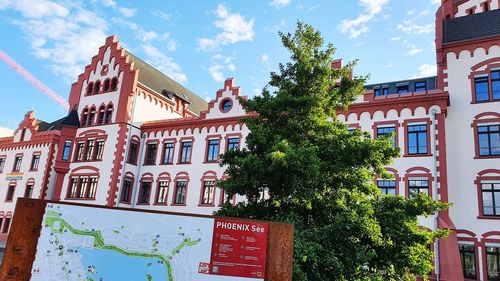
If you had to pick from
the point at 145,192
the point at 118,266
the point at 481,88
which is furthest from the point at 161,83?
the point at 118,266

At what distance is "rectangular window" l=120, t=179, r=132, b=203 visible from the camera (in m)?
29.8

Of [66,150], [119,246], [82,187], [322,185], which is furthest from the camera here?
[66,150]

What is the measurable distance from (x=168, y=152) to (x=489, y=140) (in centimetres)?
2175

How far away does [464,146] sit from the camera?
20359mm

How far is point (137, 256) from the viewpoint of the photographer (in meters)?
7.55

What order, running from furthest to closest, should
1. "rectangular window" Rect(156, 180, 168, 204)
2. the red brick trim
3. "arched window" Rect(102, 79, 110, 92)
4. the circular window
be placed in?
"arched window" Rect(102, 79, 110, 92) → "rectangular window" Rect(156, 180, 168, 204) → the circular window → the red brick trim

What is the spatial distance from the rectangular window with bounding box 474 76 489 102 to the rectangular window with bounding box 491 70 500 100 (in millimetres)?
276

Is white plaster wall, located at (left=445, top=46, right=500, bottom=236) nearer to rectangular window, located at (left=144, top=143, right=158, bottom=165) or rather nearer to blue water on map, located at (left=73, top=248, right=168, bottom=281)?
blue water on map, located at (left=73, top=248, right=168, bottom=281)

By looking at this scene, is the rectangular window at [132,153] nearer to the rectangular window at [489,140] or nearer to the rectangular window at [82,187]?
the rectangular window at [82,187]

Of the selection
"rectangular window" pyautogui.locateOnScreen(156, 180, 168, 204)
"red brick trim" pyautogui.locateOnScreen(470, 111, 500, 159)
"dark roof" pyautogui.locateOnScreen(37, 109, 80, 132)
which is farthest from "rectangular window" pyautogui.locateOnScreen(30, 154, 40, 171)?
"red brick trim" pyautogui.locateOnScreen(470, 111, 500, 159)

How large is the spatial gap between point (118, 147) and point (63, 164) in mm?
5627

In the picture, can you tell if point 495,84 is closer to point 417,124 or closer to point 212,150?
point 417,124

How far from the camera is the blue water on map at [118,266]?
7.43 metres

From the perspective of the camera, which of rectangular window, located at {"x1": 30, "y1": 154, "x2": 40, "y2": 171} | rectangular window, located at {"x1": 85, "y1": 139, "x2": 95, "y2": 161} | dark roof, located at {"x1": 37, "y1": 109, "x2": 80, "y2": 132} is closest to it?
rectangular window, located at {"x1": 85, "y1": 139, "x2": 95, "y2": 161}
